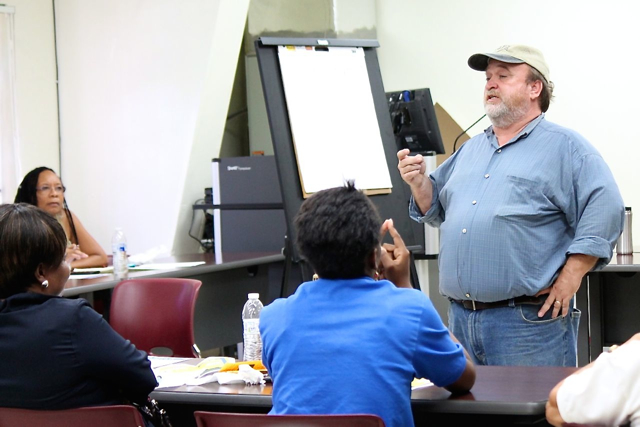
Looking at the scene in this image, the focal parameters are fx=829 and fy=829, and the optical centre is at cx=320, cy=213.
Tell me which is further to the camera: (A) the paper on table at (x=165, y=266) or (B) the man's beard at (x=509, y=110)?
(A) the paper on table at (x=165, y=266)

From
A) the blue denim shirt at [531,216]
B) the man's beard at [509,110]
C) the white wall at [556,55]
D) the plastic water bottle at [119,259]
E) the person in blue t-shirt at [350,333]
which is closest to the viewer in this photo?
the person in blue t-shirt at [350,333]

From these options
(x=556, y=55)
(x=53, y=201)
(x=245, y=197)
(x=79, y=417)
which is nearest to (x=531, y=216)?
(x=79, y=417)

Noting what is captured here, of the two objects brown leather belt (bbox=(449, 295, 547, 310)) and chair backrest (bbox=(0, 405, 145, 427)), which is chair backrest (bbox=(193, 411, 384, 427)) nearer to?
chair backrest (bbox=(0, 405, 145, 427))

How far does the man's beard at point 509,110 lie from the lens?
8.77 feet

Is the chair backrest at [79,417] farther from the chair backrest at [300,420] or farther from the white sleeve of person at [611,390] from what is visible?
the white sleeve of person at [611,390]

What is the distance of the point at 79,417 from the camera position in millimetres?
1900

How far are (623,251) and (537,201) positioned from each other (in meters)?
1.99

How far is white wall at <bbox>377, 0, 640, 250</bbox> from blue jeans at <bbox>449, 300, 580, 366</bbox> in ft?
10.9

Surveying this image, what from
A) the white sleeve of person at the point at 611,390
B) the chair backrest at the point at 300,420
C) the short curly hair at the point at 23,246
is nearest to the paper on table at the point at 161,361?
the short curly hair at the point at 23,246

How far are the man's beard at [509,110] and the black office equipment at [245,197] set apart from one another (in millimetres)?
3134

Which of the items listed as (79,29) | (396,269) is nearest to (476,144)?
(396,269)

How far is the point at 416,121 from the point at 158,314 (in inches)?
83.2

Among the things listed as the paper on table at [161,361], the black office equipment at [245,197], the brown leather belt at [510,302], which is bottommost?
the paper on table at [161,361]

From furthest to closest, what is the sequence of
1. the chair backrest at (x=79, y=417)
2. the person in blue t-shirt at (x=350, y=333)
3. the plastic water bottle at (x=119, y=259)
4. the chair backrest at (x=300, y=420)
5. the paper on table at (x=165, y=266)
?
the paper on table at (x=165, y=266), the plastic water bottle at (x=119, y=259), the chair backrest at (x=79, y=417), the person in blue t-shirt at (x=350, y=333), the chair backrest at (x=300, y=420)
